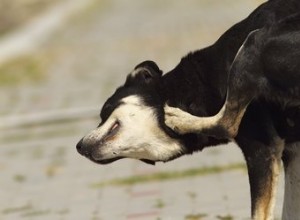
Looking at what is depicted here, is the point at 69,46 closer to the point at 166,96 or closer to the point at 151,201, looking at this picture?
the point at 151,201

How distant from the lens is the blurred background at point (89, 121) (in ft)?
24.9

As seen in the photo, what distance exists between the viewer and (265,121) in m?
5.29

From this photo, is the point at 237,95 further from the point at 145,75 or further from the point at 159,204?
the point at 159,204

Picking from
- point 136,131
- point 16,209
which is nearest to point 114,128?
point 136,131

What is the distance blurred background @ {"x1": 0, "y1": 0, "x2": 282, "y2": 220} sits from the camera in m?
7.58

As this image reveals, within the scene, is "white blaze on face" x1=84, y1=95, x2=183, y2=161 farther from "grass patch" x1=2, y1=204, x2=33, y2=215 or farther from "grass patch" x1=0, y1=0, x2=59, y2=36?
"grass patch" x1=0, y1=0, x2=59, y2=36

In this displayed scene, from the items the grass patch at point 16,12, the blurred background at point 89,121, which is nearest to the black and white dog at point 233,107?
the blurred background at point 89,121

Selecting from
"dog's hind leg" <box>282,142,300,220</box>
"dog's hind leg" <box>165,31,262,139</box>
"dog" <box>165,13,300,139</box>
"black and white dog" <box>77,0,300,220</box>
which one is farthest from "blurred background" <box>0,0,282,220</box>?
"dog" <box>165,13,300,139</box>

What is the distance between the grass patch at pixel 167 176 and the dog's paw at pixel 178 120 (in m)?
2.74

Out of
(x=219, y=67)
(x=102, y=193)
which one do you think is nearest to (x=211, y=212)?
(x=102, y=193)

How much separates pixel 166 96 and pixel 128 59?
30.6ft

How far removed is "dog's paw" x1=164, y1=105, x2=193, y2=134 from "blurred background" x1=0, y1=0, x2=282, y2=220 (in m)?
1.53

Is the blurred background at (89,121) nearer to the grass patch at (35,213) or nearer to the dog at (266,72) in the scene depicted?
the grass patch at (35,213)

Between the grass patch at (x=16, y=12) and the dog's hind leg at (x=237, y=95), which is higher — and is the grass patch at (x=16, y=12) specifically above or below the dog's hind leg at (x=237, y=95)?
above
